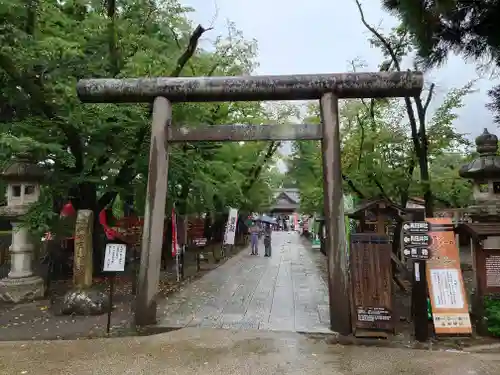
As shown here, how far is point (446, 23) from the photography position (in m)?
6.52

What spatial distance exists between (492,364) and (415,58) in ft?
17.1

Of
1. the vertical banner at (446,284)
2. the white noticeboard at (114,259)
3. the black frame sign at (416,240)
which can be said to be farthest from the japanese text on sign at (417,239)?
the white noticeboard at (114,259)

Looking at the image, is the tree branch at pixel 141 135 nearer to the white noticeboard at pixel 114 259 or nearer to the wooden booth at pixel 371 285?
the white noticeboard at pixel 114 259

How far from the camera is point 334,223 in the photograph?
285 inches

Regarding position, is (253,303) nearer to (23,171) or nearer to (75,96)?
(75,96)

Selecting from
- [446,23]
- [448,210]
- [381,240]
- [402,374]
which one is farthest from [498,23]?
[448,210]

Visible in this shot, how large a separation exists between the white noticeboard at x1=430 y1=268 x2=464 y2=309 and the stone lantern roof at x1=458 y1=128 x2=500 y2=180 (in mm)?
3313

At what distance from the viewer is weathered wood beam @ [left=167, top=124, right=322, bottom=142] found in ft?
25.1

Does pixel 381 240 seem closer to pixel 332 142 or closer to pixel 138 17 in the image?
pixel 332 142

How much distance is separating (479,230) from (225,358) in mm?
5168

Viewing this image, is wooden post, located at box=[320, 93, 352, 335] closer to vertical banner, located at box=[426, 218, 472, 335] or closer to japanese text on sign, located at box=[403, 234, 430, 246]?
japanese text on sign, located at box=[403, 234, 430, 246]

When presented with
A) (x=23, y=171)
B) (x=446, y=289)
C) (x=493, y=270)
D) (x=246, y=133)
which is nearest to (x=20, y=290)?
(x=23, y=171)

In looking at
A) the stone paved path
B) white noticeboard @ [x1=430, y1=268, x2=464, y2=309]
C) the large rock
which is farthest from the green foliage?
white noticeboard @ [x1=430, y1=268, x2=464, y2=309]

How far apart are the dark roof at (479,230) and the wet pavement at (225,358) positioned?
2.18 metres
